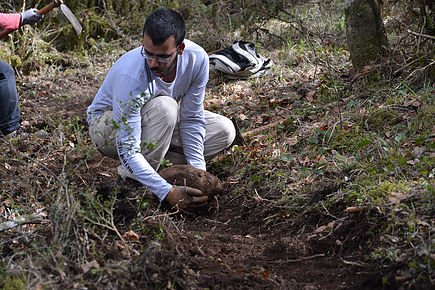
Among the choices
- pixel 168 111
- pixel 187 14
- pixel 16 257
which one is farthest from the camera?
pixel 187 14

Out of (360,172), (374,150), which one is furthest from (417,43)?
(360,172)

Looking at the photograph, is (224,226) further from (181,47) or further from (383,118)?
(383,118)

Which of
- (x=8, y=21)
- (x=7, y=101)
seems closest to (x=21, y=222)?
(x=7, y=101)

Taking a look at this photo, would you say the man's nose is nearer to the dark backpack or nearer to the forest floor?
the forest floor

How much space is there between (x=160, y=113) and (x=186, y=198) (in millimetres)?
592

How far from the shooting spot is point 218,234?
14.0 feet

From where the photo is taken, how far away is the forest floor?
3279 mm

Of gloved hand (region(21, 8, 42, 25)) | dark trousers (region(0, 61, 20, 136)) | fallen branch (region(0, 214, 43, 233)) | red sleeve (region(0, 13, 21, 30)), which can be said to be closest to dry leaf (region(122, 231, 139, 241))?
fallen branch (region(0, 214, 43, 233))

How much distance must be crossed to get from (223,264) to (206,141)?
182 cm

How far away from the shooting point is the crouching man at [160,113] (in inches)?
170

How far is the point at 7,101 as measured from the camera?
20.2 ft

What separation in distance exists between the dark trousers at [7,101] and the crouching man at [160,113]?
148cm

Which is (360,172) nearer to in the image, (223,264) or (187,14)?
(223,264)

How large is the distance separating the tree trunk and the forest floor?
20.9 inches
